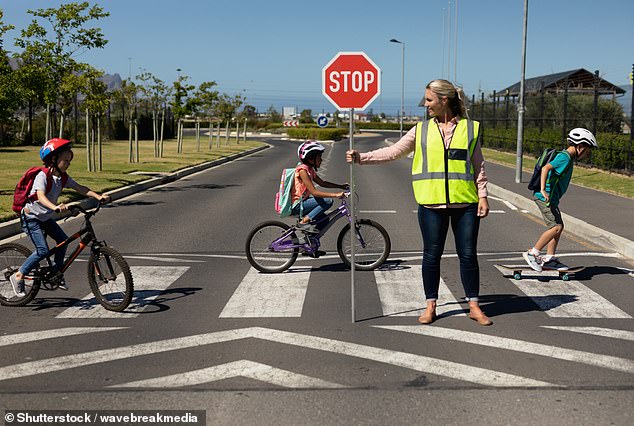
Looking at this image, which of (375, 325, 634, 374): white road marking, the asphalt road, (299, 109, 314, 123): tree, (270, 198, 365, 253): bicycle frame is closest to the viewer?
the asphalt road

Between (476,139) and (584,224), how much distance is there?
655 cm

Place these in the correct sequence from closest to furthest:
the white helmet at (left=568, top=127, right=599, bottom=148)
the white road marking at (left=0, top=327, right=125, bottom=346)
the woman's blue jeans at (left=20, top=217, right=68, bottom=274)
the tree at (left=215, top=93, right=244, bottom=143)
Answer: the white road marking at (left=0, top=327, right=125, bottom=346)
the woman's blue jeans at (left=20, top=217, right=68, bottom=274)
the white helmet at (left=568, top=127, right=599, bottom=148)
the tree at (left=215, top=93, right=244, bottom=143)

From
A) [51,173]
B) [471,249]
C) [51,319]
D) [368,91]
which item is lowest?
[51,319]

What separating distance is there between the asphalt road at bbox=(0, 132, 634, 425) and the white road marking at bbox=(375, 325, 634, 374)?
0.05 feet

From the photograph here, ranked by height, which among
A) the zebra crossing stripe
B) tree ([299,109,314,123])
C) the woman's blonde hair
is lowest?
the zebra crossing stripe

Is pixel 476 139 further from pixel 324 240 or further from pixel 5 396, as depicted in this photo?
pixel 324 240

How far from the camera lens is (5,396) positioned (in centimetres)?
480

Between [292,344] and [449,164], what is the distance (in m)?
1.86

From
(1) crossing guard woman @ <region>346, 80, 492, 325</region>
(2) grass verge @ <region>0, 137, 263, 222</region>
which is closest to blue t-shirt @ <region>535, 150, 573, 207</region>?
(1) crossing guard woman @ <region>346, 80, 492, 325</region>

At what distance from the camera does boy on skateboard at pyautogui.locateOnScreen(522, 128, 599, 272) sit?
8273 mm

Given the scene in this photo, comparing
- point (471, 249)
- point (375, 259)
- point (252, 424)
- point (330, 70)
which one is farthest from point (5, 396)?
point (375, 259)

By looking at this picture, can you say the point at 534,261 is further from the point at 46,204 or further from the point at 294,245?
the point at 46,204

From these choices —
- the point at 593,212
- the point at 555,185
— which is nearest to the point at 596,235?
the point at 593,212

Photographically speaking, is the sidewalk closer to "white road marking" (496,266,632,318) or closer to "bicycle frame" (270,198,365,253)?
"white road marking" (496,266,632,318)
